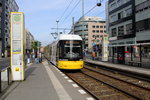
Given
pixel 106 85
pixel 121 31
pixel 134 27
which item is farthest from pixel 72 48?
pixel 121 31

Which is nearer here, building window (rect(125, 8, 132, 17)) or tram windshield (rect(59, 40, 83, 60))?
tram windshield (rect(59, 40, 83, 60))

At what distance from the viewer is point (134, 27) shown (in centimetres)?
4188

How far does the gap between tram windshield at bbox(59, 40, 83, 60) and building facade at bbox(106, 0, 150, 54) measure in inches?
1025

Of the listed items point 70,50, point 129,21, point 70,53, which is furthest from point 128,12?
point 70,53

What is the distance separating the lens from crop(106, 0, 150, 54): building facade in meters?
37.2

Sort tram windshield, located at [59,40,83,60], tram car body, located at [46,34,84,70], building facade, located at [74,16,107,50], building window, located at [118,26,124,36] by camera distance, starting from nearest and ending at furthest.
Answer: tram car body, located at [46,34,84,70] → tram windshield, located at [59,40,83,60] → building window, located at [118,26,124,36] → building facade, located at [74,16,107,50]

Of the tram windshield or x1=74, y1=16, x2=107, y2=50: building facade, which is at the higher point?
x1=74, y1=16, x2=107, y2=50: building facade

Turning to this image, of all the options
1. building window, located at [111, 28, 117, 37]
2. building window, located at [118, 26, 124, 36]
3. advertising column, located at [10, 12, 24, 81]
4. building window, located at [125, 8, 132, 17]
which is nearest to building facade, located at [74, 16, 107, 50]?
building window, located at [111, 28, 117, 37]

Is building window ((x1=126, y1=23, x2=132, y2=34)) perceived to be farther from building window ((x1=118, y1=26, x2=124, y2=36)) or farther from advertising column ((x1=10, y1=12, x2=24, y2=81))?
advertising column ((x1=10, y1=12, x2=24, y2=81))

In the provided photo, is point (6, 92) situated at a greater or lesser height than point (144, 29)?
lesser

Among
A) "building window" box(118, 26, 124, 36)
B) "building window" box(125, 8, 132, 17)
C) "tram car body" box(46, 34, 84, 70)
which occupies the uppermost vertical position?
"building window" box(125, 8, 132, 17)

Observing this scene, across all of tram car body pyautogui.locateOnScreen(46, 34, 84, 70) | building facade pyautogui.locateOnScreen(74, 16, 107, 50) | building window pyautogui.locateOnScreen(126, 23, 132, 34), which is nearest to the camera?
tram car body pyautogui.locateOnScreen(46, 34, 84, 70)

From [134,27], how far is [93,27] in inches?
2779

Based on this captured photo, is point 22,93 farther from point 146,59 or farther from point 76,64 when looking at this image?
point 146,59
